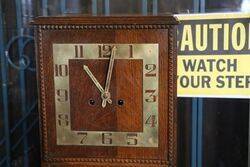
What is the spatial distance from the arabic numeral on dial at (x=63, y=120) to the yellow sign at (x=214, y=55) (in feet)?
1.98

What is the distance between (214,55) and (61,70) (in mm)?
713

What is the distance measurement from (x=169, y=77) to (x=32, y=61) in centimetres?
79

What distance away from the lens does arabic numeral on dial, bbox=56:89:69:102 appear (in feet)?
4.37

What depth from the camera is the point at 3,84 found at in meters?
1.85

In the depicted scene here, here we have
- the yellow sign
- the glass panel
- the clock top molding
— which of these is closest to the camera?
the clock top molding

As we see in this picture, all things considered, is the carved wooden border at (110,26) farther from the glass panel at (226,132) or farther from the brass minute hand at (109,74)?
the glass panel at (226,132)

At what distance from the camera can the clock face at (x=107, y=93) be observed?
129 cm

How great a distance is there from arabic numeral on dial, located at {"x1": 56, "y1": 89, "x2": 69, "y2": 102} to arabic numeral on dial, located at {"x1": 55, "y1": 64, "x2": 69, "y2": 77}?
6 cm

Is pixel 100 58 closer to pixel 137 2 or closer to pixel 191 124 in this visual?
pixel 137 2

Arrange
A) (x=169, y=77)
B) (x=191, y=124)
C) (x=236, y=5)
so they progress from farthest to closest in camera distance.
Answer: (x=191, y=124) < (x=236, y=5) < (x=169, y=77)

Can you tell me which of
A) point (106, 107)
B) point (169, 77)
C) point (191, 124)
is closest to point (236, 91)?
point (191, 124)

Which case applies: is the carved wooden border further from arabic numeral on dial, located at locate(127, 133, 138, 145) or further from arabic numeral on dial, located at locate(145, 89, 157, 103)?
arabic numeral on dial, located at locate(127, 133, 138, 145)

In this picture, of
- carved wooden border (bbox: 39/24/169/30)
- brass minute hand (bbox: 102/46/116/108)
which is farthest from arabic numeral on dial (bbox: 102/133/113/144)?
carved wooden border (bbox: 39/24/169/30)

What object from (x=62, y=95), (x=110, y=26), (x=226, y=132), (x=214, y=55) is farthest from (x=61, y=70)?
(x=226, y=132)
